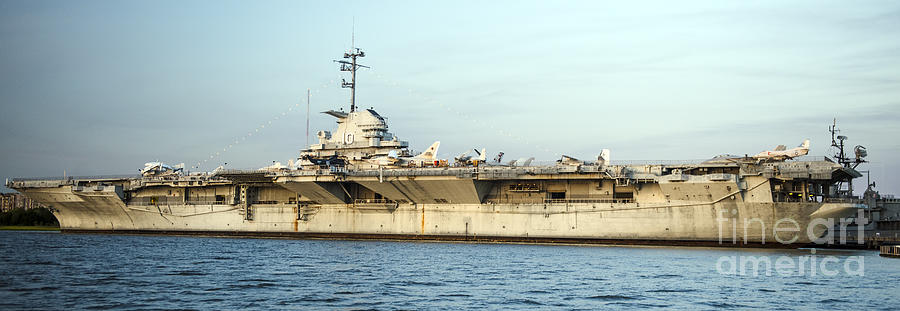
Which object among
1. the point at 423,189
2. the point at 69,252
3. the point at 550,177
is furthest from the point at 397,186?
the point at 69,252

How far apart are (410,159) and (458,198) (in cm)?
360

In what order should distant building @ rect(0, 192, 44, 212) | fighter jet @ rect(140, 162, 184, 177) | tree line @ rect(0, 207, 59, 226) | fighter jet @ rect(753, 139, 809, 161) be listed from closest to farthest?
fighter jet @ rect(753, 139, 809, 161)
fighter jet @ rect(140, 162, 184, 177)
tree line @ rect(0, 207, 59, 226)
distant building @ rect(0, 192, 44, 212)

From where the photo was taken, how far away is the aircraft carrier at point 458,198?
2962 cm

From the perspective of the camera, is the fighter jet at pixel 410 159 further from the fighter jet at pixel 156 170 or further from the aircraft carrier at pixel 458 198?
the fighter jet at pixel 156 170

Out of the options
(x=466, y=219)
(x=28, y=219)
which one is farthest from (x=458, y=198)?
(x=28, y=219)

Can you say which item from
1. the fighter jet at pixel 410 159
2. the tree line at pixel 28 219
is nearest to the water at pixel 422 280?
the fighter jet at pixel 410 159

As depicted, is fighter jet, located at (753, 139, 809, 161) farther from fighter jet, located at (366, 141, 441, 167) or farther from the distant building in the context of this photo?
the distant building

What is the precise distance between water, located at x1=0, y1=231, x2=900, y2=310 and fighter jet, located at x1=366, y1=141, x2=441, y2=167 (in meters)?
7.59

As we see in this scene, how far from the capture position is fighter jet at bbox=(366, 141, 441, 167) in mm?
36219

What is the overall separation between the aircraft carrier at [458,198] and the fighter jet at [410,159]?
0.23 ft

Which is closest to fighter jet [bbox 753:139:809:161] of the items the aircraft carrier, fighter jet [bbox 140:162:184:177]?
the aircraft carrier

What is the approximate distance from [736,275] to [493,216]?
45.9ft

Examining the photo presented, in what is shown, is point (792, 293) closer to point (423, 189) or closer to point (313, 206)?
point (423, 189)

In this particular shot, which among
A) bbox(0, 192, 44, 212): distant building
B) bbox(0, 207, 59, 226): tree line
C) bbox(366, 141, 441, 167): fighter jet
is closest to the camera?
bbox(366, 141, 441, 167): fighter jet
